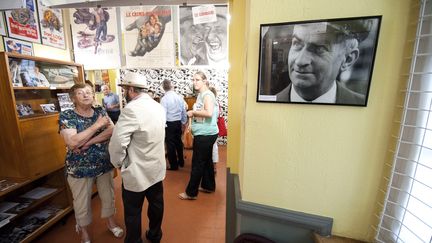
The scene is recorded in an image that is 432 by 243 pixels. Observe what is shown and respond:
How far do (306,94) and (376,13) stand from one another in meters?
0.31

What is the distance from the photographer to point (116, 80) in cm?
409

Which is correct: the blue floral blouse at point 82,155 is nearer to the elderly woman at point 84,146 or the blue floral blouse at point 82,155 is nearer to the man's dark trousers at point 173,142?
the elderly woman at point 84,146

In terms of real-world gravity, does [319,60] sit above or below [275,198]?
above

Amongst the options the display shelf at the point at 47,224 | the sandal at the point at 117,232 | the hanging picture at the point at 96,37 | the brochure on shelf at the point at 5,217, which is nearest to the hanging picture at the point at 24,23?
the hanging picture at the point at 96,37

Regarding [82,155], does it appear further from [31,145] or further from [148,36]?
[148,36]

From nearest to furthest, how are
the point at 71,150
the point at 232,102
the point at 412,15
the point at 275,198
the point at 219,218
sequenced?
the point at 412,15
the point at 275,198
the point at 232,102
the point at 71,150
the point at 219,218

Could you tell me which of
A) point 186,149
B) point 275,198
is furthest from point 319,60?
point 186,149

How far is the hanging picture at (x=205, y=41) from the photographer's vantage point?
2.58 m

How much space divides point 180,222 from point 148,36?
2.22 m

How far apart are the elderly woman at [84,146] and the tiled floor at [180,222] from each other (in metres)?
0.34

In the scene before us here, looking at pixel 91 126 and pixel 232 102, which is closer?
pixel 232 102

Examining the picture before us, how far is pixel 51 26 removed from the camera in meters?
2.39

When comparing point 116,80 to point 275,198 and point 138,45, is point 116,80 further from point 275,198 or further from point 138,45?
point 275,198

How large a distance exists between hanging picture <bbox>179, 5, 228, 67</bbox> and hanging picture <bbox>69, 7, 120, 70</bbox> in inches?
32.8
